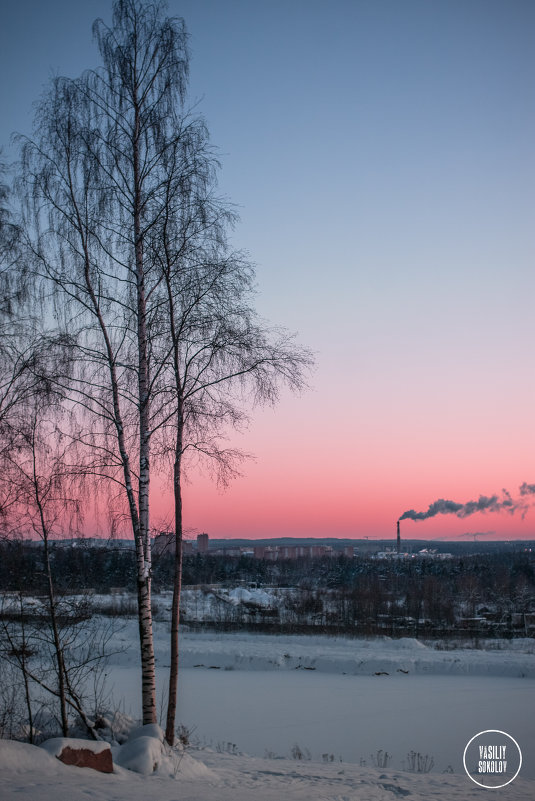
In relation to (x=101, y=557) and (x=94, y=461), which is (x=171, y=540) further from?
(x=94, y=461)

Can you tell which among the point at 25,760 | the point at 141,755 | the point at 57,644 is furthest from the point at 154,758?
the point at 57,644

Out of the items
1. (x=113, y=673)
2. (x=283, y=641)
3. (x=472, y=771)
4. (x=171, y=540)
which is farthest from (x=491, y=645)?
(x=171, y=540)

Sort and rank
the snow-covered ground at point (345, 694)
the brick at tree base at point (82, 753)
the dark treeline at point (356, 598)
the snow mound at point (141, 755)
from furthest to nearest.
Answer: the snow-covered ground at point (345, 694), the dark treeline at point (356, 598), the snow mound at point (141, 755), the brick at tree base at point (82, 753)

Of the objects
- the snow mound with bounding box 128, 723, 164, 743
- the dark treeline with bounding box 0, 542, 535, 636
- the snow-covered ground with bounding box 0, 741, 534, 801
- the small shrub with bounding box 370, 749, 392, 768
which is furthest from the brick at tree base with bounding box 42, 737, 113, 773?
the small shrub with bounding box 370, 749, 392, 768

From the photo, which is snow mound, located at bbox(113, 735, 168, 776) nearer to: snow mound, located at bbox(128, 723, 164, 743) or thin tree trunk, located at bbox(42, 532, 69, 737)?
snow mound, located at bbox(128, 723, 164, 743)

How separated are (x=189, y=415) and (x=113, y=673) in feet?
68.2

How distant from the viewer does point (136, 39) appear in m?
10.8

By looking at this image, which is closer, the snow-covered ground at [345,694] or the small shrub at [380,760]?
the small shrub at [380,760]

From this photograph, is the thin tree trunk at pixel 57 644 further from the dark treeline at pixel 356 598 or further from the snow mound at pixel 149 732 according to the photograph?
the snow mound at pixel 149 732
